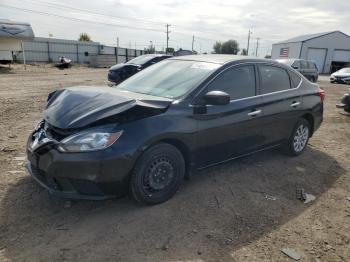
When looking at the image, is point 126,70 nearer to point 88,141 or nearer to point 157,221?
point 88,141

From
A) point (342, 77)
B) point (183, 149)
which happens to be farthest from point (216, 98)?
point (342, 77)

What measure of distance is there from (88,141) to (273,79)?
3.06m

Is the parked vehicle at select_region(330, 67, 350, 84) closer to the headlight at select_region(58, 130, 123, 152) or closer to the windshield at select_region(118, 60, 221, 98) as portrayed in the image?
the windshield at select_region(118, 60, 221, 98)

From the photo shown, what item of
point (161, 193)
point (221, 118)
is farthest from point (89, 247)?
point (221, 118)

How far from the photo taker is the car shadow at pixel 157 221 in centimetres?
285

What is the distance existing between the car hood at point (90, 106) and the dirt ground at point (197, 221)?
3.20 ft

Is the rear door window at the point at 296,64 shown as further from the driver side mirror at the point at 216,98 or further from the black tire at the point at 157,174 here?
the black tire at the point at 157,174

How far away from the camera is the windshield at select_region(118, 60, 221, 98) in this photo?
391 centimetres

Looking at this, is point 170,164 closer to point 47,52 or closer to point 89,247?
point 89,247

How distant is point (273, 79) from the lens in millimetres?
4844

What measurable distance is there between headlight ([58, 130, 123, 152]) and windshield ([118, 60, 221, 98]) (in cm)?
103

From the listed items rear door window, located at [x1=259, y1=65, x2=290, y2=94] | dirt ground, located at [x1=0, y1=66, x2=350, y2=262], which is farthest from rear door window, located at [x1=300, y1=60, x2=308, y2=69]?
dirt ground, located at [x1=0, y1=66, x2=350, y2=262]

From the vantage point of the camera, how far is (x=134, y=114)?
327 centimetres

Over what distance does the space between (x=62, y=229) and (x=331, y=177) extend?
12.7 feet
